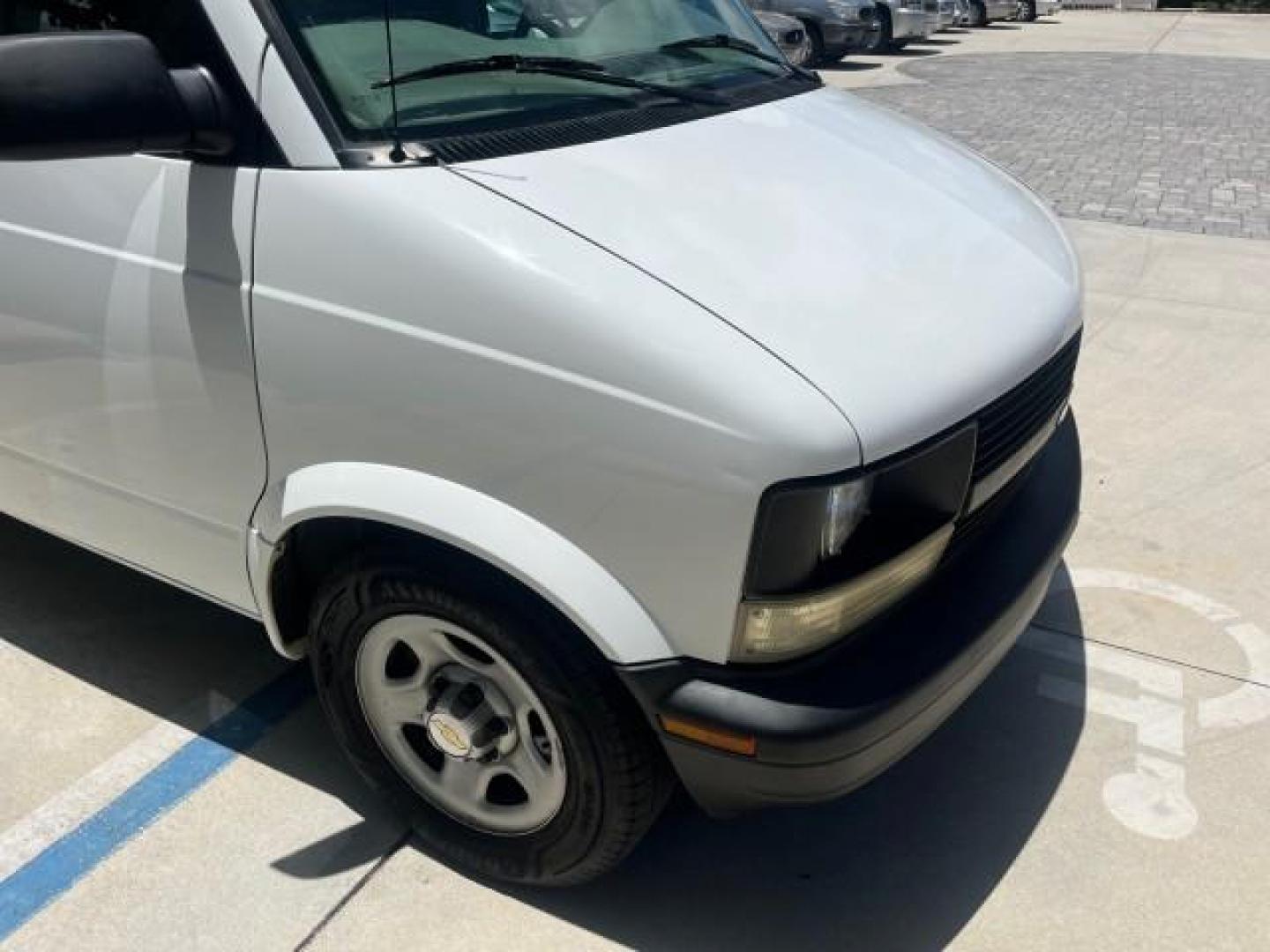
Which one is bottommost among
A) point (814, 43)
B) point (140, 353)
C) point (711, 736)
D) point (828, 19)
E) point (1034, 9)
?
point (1034, 9)

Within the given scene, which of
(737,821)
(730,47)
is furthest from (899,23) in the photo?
(737,821)

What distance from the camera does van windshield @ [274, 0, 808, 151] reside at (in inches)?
89.4

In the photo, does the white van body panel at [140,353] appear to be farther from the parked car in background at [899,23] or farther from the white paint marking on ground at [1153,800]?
the parked car in background at [899,23]

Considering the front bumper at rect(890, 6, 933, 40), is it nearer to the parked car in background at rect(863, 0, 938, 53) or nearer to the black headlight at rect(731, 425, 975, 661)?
the parked car in background at rect(863, 0, 938, 53)

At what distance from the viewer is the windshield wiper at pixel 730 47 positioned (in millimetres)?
3027

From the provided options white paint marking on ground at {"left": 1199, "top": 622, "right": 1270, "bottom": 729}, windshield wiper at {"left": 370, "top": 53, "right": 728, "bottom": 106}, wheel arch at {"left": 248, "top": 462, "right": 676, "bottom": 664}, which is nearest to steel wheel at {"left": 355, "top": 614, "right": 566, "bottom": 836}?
wheel arch at {"left": 248, "top": 462, "right": 676, "bottom": 664}

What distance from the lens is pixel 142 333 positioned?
2.43 meters

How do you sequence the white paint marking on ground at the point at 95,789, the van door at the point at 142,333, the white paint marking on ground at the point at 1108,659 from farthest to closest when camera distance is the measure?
the white paint marking on ground at the point at 1108,659, the white paint marking on ground at the point at 95,789, the van door at the point at 142,333

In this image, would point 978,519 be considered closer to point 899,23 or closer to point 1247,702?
point 1247,702

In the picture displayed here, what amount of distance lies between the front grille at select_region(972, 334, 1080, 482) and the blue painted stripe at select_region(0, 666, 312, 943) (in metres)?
1.82

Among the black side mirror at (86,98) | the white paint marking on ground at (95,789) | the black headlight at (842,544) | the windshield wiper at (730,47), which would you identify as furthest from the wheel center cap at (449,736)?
the windshield wiper at (730,47)

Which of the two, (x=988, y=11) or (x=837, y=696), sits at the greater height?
(x=837, y=696)

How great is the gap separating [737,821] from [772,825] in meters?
0.08

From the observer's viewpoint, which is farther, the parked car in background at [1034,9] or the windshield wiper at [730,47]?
the parked car in background at [1034,9]
